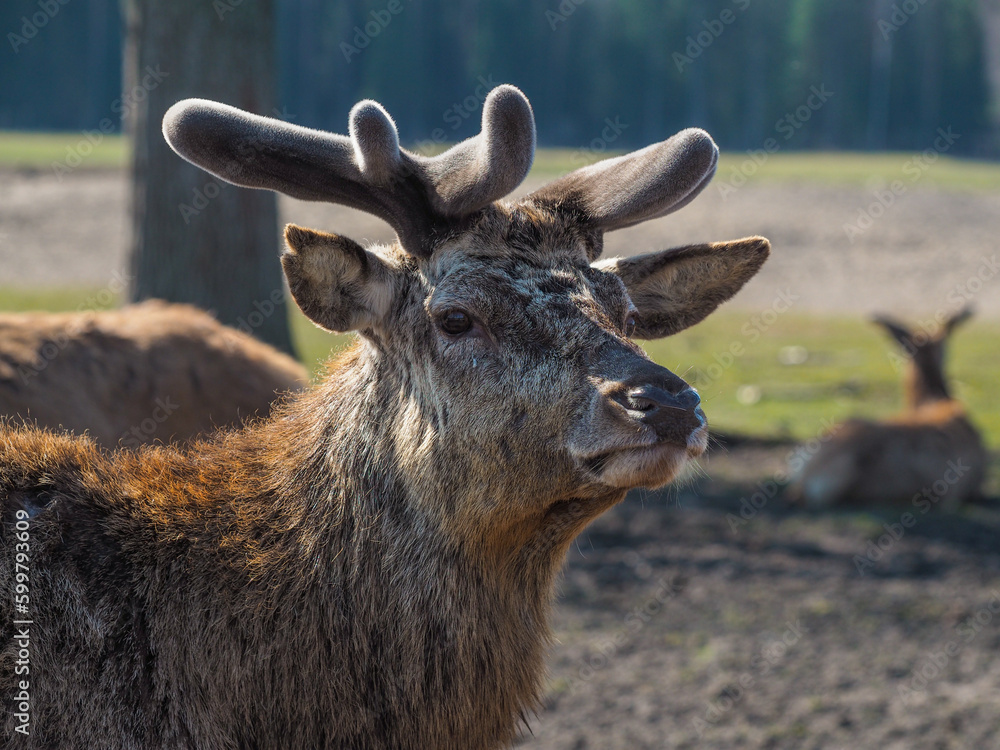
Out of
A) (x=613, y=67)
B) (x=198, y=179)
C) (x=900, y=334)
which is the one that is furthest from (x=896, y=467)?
(x=613, y=67)

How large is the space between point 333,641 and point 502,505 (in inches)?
24.5

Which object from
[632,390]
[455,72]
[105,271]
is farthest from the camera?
[455,72]

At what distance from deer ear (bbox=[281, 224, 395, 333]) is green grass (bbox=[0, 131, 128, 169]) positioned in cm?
2689

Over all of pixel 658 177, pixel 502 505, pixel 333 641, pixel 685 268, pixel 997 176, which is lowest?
pixel 333 641

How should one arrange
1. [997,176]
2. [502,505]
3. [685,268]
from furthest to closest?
[997,176] < [685,268] < [502,505]

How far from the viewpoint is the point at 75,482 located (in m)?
3.09

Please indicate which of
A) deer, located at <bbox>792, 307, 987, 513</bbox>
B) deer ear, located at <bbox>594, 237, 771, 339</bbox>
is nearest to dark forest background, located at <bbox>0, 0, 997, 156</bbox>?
deer, located at <bbox>792, 307, 987, 513</bbox>

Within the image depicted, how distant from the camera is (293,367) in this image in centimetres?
564

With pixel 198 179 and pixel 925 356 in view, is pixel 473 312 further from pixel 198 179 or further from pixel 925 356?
pixel 925 356

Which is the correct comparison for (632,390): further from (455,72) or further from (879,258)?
(455,72)

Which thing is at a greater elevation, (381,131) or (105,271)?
(105,271)

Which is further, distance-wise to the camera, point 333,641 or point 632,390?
point 333,641

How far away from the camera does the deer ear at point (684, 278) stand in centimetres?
361

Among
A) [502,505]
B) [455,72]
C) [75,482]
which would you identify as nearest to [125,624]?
[75,482]
